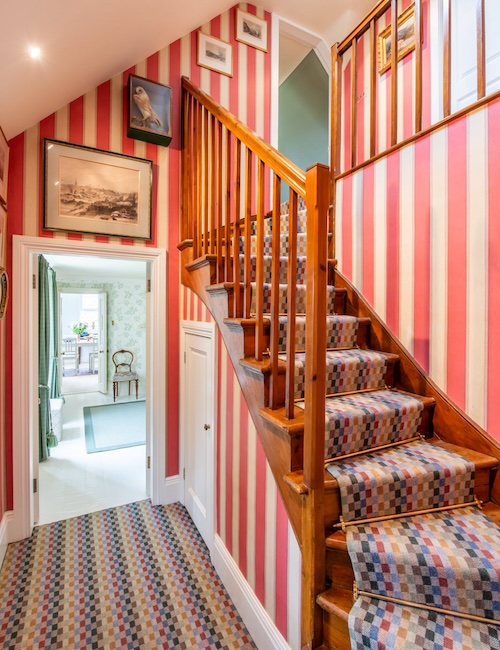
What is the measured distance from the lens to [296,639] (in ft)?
4.51

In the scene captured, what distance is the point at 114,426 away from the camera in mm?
4824

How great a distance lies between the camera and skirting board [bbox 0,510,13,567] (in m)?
2.11

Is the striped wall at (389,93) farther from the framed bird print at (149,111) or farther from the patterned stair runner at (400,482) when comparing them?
the patterned stair runner at (400,482)

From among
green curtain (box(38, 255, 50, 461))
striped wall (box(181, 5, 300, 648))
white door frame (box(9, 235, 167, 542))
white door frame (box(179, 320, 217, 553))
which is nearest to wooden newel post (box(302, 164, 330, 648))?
striped wall (box(181, 5, 300, 648))

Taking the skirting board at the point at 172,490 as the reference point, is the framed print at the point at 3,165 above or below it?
above

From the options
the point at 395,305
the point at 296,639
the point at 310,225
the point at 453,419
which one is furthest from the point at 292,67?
the point at 296,639

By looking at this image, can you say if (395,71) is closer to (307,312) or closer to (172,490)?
(307,312)

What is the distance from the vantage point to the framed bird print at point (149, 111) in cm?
243

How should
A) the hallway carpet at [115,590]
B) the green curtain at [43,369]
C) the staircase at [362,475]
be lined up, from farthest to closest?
the green curtain at [43,369] → the hallway carpet at [115,590] → the staircase at [362,475]

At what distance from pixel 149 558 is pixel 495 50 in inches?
155

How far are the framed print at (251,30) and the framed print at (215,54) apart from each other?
0.20m

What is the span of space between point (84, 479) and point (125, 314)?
4.36 metres

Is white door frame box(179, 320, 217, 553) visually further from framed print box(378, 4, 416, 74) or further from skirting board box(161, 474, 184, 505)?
framed print box(378, 4, 416, 74)

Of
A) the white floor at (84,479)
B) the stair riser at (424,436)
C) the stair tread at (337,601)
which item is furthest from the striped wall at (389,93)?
the white floor at (84,479)
